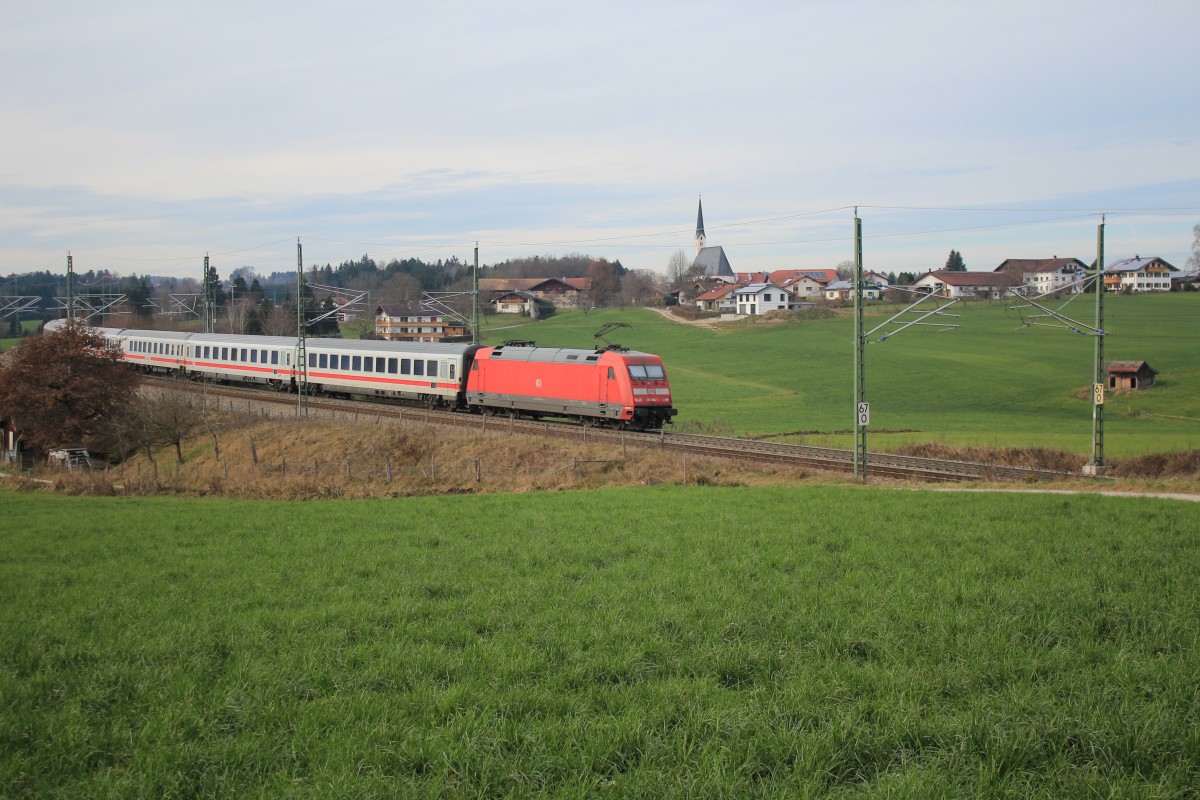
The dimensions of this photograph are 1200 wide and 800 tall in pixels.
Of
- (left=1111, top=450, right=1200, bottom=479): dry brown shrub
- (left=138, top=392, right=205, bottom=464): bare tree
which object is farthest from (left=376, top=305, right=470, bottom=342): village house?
Answer: (left=1111, top=450, right=1200, bottom=479): dry brown shrub

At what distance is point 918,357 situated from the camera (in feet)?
250

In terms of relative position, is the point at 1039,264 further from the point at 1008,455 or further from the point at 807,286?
the point at 1008,455

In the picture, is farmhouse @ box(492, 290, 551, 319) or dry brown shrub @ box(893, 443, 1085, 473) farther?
farmhouse @ box(492, 290, 551, 319)

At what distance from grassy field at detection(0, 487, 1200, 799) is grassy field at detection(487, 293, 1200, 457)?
1739cm

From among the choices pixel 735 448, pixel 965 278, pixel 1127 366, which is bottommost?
pixel 735 448

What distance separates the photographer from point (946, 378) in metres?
64.8

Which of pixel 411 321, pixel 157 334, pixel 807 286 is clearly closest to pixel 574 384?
pixel 157 334

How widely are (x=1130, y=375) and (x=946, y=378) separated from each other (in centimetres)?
1241

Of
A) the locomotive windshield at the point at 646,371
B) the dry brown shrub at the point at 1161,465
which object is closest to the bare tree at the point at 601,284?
the locomotive windshield at the point at 646,371

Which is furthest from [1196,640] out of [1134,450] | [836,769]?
[1134,450]

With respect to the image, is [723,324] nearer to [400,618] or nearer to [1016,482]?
[1016,482]

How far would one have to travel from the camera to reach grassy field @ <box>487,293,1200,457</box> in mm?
43781

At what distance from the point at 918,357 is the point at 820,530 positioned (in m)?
65.4

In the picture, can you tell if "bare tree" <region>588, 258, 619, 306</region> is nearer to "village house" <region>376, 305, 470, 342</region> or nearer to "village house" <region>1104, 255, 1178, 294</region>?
"village house" <region>376, 305, 470, 342</region>
